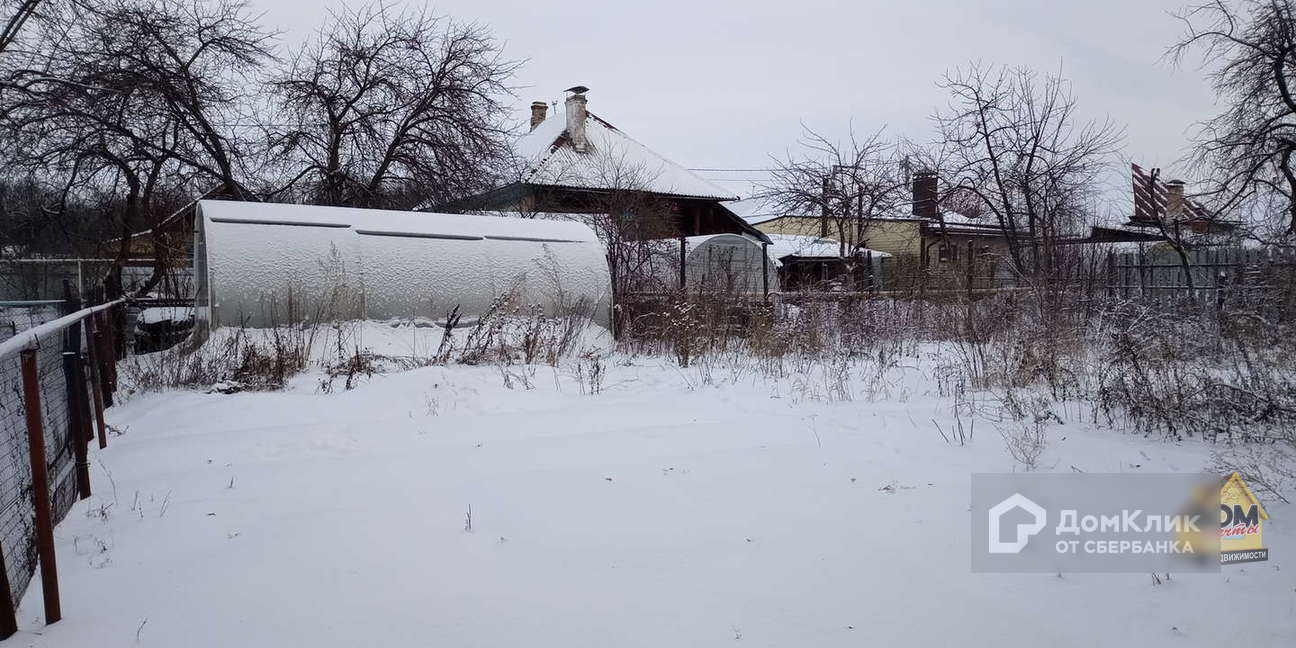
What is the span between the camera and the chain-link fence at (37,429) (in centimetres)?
270

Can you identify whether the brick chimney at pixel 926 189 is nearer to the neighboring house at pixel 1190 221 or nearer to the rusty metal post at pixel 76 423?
the neighboring house at pixel 1190 221

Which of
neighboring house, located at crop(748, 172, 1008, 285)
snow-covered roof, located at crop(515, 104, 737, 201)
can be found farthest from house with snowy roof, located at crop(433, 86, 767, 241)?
neighboring house, located at crop(748, 172, 1008, 285)

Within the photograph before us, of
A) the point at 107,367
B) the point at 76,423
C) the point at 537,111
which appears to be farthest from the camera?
the point at 537,111

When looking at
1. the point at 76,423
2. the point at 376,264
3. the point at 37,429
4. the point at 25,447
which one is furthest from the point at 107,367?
the point at 37,429

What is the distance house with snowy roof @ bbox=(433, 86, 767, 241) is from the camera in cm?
1961

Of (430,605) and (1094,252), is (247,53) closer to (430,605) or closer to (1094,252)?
(430,605)

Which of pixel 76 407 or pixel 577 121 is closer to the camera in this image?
pixel 76 407

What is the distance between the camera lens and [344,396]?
21.8 ft

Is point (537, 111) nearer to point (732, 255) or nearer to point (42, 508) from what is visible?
point (732, 255)

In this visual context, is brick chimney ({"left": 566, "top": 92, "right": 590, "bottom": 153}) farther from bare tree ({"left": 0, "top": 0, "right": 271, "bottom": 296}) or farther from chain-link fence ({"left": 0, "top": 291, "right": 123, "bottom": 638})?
chain-link fence ({"left": 0, "top": 291, "right": 123, "bottom": 638})

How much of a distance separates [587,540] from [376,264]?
735 cm

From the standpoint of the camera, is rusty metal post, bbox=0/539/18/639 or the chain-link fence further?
the chain-link fence

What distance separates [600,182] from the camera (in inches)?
958

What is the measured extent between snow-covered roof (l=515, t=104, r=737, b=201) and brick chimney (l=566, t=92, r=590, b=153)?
0.21 metres
